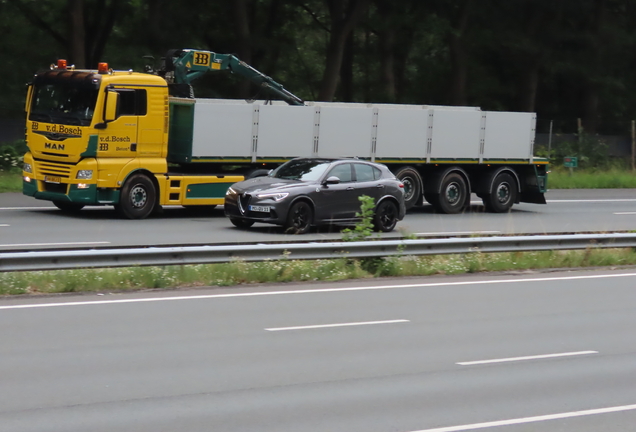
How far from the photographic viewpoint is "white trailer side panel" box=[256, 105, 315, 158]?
22219 mm

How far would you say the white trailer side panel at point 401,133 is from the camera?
24.0 metres

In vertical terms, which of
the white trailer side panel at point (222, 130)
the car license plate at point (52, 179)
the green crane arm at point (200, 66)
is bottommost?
the car license plate at point (52, 179)

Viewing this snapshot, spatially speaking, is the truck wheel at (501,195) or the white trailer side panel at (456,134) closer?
the white trailer side panel at (456,134)

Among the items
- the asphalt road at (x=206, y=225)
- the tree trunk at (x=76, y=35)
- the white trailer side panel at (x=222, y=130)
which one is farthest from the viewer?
the tree trunk at (x=76, y=35)

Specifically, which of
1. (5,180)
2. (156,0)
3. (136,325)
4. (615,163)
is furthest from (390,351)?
(615,163)

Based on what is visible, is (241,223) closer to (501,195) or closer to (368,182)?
(368,182)

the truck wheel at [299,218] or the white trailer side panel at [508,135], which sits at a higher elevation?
the white trailer side panel at [508,135]

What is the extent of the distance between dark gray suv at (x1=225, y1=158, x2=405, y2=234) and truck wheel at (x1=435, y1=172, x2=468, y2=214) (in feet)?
16.0

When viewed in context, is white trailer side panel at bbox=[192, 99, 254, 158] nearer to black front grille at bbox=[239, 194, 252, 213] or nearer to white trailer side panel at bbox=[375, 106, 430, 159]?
black front grille at bbox=[239, 194, 252, 213]

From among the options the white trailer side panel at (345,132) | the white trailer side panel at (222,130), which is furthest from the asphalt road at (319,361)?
the white trailer side panel at (345,132)

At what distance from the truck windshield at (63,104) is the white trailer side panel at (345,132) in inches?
215

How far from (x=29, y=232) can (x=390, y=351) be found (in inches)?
392

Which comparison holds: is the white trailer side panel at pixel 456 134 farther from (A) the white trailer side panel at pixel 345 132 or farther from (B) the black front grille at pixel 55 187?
(B) the black front grille at pixel 55 187

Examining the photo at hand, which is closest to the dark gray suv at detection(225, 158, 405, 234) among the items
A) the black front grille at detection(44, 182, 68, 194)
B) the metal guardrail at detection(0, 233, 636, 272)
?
the black front grille at detection(44, 182, 68, 194)
